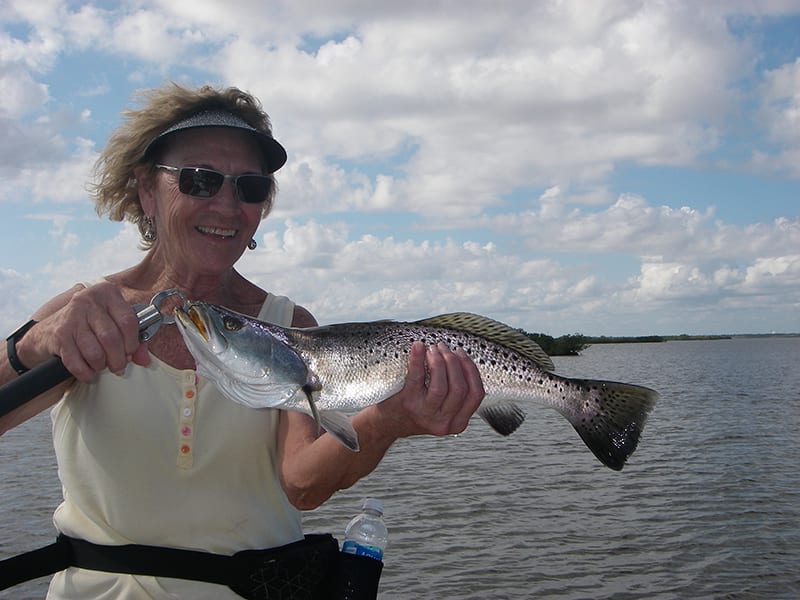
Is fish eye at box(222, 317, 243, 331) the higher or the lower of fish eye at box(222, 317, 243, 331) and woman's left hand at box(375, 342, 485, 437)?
the higher

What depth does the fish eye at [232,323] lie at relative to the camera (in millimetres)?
3109

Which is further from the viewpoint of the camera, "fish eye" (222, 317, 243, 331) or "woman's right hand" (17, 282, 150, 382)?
"fish eye" (222, 317, 243, 331)

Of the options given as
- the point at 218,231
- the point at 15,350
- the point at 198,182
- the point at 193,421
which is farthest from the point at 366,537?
the point at 198,182

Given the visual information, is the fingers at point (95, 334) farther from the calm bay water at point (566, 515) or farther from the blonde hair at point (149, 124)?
the calm bay water at point (566, 515)

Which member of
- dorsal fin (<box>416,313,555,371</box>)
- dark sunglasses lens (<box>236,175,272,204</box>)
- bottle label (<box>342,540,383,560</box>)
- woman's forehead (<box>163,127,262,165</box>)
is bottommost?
bottle label (<box>342,540,383,560</box>)

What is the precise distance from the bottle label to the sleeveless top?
39cm

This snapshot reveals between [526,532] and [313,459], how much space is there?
33.2 feet

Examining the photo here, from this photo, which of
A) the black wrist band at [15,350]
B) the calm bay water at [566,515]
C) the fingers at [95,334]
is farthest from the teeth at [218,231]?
the calm bay water at [566,515]

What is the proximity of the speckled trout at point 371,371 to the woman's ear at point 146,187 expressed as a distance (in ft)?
3.70

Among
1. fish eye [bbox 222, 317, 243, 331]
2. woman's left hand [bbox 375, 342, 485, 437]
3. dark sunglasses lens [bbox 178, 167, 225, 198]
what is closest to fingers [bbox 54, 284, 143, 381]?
fish eye [bbox 222, 317, 243, 331]

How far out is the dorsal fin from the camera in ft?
11.7

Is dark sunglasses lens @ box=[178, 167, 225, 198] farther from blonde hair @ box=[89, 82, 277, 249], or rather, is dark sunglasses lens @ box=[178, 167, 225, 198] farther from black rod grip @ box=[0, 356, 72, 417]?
black rod grip @ box=[0, 356, 72, 417]

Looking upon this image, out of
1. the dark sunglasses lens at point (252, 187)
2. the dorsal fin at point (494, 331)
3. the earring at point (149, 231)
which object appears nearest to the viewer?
the dorsal fin at point (494, 331)

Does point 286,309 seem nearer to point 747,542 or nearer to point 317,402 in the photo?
point 317,402
